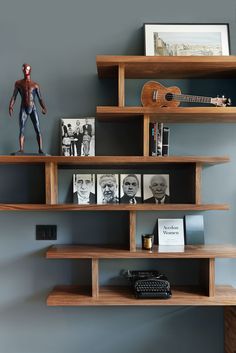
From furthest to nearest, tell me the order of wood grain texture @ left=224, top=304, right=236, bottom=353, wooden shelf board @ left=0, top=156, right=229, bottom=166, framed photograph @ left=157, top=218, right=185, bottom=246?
framed photograph @ left=157, top=218, right=185, bottom=246 < wood grain texture @ left=224, top=304, right=236, bottom=353 < wooden shelf board @ left=0, top=156, right=229, bottom=166

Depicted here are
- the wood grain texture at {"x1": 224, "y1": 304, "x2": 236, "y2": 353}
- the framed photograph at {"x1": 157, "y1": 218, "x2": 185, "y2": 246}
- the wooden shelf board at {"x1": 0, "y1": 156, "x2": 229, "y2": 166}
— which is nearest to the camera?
the wooden shelf board at {"x1": 0, "y1": 156, "x2": 229, "y2": 166}

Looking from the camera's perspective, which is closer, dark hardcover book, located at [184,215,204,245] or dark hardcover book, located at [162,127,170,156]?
dark hardcover book, located at [162,127,170,156]

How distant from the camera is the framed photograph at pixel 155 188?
2.02 metres

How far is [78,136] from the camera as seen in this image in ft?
6.56

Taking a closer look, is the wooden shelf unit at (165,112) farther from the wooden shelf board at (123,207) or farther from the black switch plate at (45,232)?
the black switch plate at (45,232)

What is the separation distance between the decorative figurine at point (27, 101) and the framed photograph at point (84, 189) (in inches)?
10.5

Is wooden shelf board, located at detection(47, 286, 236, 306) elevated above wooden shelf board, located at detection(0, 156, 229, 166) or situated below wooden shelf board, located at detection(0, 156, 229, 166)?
below

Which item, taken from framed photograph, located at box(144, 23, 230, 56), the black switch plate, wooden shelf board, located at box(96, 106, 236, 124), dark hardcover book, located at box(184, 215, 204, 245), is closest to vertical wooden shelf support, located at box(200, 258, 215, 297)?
dark hardcover book, located at box(184, 215, 204, 245)

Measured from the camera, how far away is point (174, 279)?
205 cm

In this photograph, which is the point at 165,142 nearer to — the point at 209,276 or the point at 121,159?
the point at 121,159

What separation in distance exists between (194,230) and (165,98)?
0.73m

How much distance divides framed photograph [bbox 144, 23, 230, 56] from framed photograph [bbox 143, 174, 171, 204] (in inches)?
26.5

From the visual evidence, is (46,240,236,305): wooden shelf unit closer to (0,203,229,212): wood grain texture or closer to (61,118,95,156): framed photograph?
(0,203,229,212): wood grain texture

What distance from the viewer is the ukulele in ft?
6.17
